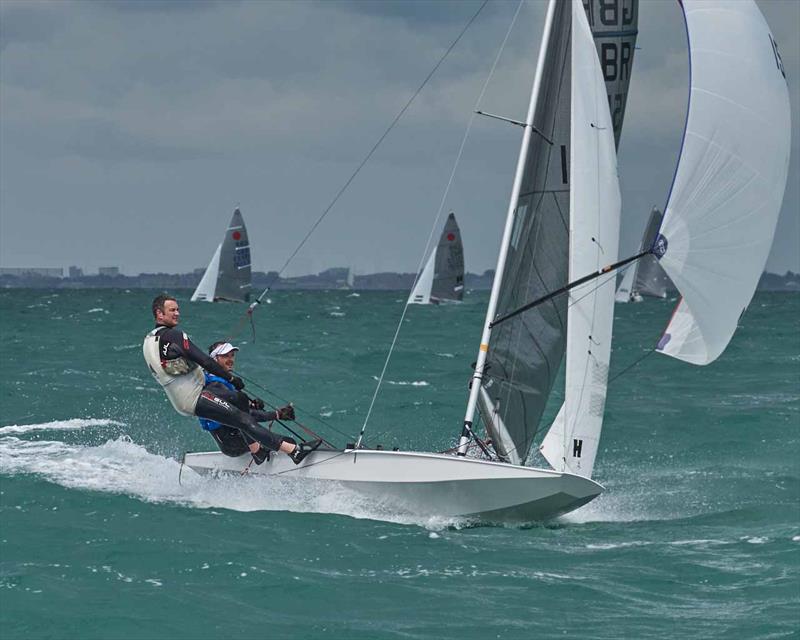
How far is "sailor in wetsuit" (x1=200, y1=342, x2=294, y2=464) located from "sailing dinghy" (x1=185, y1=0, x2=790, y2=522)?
0.18 m

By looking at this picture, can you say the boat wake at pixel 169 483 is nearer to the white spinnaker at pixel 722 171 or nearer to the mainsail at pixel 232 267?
the white spinnaker at pixel 722 171

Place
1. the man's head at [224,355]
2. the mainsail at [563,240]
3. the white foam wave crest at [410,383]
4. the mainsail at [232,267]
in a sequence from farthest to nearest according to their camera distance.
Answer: the mainsail at [232,267] → the white foam wave crest at [410,383] → the mainsail at [563,240] → the man's head at [224,355]

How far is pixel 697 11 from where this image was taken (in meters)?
9.79

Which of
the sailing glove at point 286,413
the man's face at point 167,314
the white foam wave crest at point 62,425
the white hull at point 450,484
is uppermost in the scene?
the man's face at point 167,314

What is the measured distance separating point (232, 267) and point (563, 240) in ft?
146

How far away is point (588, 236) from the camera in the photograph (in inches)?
420

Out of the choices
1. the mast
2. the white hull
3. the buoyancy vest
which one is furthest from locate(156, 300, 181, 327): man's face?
the mast

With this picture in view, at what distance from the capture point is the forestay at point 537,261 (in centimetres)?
1084

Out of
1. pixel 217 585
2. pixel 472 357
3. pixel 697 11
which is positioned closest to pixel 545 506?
pixel 217 585

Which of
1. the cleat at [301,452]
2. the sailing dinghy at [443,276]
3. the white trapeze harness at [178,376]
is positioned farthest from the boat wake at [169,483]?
the sailing dinghy at [443,276]

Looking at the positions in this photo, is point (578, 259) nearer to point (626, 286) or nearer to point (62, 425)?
point (62, 425)

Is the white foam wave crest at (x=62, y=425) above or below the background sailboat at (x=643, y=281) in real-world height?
below

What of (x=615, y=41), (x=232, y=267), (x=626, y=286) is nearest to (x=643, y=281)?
(x=626, y=286)

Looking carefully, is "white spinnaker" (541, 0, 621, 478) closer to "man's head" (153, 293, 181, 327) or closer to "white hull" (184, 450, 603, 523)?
"white hull" (184, 450, 603, 523)
